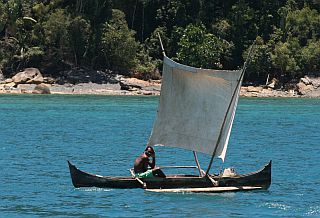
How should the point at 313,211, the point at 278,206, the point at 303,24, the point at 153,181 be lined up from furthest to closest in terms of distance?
1. the point at 303,24
2. the point at 153,181
3. the point at 278,206
4. the point at 313,211

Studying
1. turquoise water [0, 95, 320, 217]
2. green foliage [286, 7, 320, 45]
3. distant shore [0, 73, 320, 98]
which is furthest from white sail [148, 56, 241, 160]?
green foliage [286, 7, 320, 45]

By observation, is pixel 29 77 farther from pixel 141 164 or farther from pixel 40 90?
pixel 141 164

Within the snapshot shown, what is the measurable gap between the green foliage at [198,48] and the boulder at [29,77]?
15398mm

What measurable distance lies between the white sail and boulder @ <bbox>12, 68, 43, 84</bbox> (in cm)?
6663

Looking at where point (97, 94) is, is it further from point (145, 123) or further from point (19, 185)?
point (19, 185)

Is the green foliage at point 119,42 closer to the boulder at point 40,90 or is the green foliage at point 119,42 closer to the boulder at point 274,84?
the boulder at point 40,90

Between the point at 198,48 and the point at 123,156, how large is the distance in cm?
5118

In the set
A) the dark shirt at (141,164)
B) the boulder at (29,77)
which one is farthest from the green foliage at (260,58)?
the dark shirt at (141,164)

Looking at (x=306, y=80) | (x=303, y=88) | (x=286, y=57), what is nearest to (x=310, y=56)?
(x=286, y=57)

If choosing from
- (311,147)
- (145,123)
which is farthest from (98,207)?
(145,123)

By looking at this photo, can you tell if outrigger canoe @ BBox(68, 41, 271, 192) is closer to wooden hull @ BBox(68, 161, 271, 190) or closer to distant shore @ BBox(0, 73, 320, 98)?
wooden hull @ BBox(68, 161, 271, 190)

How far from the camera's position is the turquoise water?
99.1 feet

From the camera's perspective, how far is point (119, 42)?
98000 mm

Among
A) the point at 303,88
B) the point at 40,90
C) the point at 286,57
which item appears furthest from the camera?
the point at 303,88
